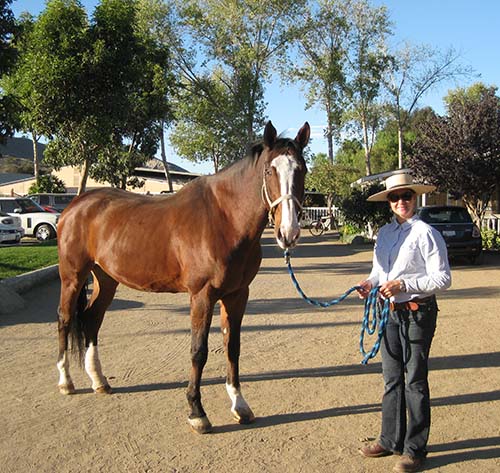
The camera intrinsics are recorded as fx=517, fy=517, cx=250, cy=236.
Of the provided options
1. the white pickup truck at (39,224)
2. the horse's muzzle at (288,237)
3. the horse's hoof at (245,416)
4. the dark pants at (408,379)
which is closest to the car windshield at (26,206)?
the white pickup truck at (39,224)

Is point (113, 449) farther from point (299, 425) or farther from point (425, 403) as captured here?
point (425, 403)

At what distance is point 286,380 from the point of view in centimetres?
511

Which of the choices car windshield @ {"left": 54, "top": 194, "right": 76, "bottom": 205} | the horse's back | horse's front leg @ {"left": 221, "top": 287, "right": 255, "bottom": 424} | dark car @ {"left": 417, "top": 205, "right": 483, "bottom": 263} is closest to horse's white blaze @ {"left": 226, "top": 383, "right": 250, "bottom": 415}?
horse's front leg @ {"left": 221, "top": 287, "right": 255, "bottom": 424}

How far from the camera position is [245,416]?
411cm

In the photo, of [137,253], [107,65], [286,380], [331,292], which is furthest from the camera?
[107,65]

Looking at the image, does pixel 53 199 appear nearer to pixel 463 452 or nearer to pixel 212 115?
pixel 212 115

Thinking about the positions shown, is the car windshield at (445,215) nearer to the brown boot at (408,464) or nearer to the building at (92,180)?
the brown boot at (408,464)

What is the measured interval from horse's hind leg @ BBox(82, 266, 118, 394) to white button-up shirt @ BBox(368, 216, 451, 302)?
278 cm

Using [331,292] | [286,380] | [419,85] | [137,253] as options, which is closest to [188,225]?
[137,253]

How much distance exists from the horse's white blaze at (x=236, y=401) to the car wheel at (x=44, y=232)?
18.9m

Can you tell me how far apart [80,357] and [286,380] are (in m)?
2.07

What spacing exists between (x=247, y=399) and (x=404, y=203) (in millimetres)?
2287

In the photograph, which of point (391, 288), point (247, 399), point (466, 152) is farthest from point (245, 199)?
point (466, 152)

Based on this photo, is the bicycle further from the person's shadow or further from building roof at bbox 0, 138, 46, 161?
building roof at bbox 0, 138, 46, 161
